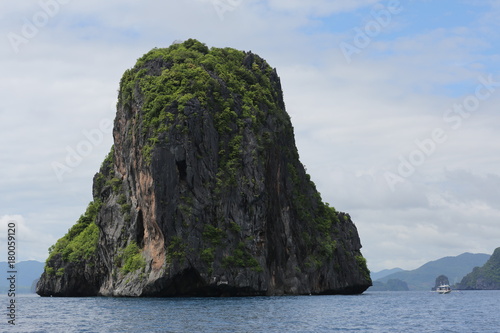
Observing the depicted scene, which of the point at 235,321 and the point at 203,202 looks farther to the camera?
the point at 203,202

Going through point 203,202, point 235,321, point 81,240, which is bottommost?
point 235,321

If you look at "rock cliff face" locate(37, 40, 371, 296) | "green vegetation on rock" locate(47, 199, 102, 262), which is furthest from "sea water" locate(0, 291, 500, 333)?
"green vegetation on rock" locate(47, 199, 102, 262)

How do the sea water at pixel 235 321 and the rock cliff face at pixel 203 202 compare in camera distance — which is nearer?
the sea water at pixel 235 321

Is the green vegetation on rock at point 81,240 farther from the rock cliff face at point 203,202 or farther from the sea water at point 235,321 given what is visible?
the sea water at point 235,321

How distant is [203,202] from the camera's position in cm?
8112

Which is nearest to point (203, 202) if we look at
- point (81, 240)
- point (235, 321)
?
point (81, 240)

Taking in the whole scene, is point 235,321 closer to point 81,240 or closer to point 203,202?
point 203,202

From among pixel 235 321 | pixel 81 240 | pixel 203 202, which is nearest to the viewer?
pixel 235 321

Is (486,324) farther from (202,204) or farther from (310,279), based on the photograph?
(310,279)

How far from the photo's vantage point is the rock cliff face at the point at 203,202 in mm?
78375

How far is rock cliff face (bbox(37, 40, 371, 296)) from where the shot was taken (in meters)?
78.4

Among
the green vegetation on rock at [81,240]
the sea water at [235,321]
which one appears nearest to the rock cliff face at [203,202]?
the green vegetation on rock at [81,240]

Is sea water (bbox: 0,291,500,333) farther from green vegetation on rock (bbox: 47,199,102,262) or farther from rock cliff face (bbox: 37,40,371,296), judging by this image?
green vegetation on rock (bbox: 47,199,102,262)

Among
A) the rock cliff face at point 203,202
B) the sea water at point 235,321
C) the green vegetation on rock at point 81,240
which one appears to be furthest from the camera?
the green vegetation on rock at point 81,240
